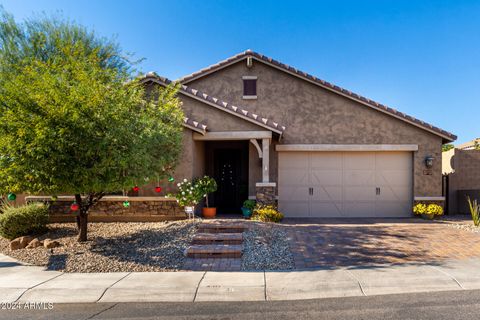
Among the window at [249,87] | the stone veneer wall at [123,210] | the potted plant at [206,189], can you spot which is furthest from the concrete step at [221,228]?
the window at [249,87]

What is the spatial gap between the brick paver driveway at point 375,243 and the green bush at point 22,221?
7.57m

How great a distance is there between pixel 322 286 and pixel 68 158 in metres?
6.03

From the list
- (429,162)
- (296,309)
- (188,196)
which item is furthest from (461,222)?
(296,309)

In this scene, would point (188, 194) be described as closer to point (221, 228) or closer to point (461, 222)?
point (221, 228)

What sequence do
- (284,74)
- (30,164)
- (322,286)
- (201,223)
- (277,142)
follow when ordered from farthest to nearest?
(284,74), (277,142), (201,223), (30,164), (322,286)

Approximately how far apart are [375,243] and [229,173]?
719cm

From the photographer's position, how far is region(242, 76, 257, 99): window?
47.3ft

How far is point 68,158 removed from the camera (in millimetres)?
7566

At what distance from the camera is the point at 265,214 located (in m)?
11.1

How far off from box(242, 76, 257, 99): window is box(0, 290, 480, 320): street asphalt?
10294 mm

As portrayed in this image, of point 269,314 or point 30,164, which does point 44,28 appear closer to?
point 30,164

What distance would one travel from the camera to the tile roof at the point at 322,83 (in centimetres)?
1318

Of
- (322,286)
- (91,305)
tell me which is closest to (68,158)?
(91,305)

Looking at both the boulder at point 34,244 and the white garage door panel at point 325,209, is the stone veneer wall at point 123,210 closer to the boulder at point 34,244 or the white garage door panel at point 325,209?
the boulder at point 34,244
